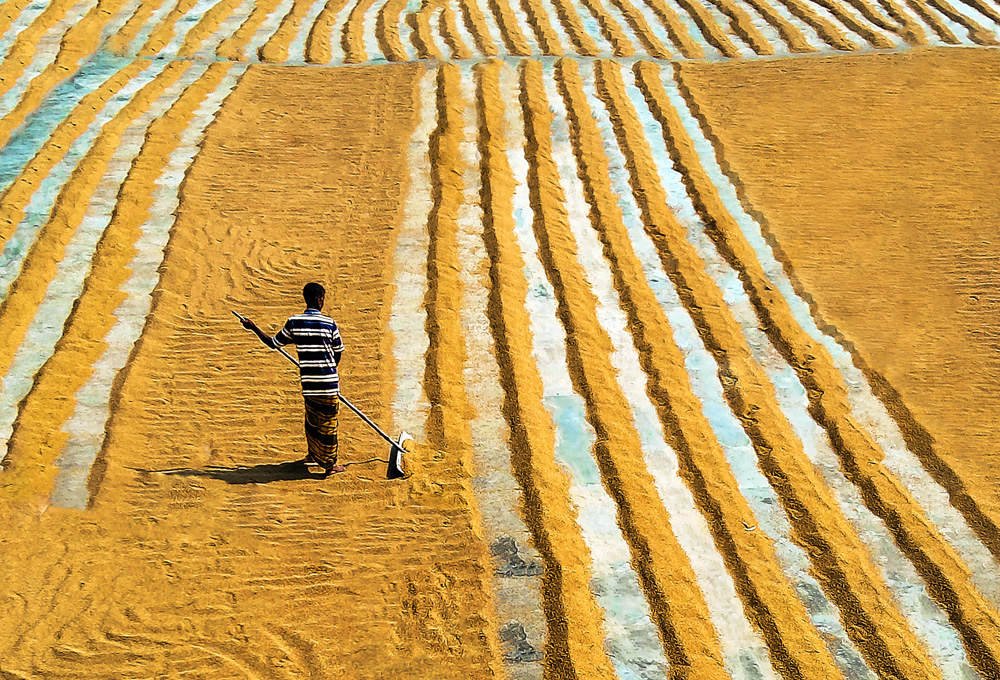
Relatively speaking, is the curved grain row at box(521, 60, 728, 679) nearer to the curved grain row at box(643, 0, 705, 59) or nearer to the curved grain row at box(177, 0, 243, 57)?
the curved grain row at box(643, 0, 705, 59)

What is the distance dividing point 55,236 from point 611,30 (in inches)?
409

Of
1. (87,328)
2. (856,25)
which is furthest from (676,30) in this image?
(87,328)

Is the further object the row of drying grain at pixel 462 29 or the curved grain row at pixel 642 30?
the curved grain row at pixel 642 30

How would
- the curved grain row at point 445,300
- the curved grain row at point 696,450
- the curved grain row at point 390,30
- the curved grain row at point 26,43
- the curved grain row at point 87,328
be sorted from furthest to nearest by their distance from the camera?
the curved grain row at point 390,30 < the curved grain row at point 26,43 < the curved grain row at point 445,300 < the curved grain row at point 87,328 < the curved grain row at point 696,450

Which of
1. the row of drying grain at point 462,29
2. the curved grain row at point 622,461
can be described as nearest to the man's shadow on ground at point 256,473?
the curved grain row at point 622,461

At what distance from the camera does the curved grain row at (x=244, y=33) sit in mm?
15555

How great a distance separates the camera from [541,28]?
1681 cm

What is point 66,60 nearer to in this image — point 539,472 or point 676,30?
point 676,30

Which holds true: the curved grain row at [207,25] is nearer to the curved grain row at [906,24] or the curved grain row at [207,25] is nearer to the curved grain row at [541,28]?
the curved grain row at [541,28]

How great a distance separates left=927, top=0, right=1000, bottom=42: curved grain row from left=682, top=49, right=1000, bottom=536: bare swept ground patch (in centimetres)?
103

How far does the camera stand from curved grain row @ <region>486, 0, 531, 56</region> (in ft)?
52.2

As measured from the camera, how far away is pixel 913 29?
16328mm

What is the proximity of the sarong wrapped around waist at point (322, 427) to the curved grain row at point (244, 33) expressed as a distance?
10466mm

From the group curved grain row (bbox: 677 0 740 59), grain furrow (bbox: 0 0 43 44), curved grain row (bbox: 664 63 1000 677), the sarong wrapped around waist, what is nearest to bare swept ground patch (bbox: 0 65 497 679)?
the sarong wrapped around waist
